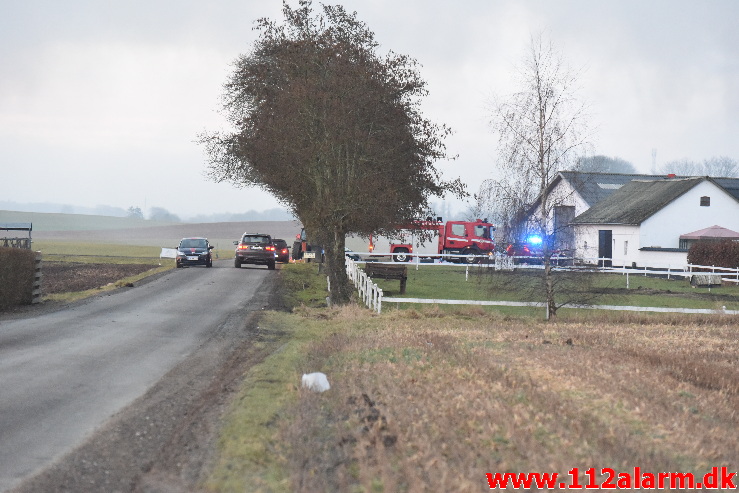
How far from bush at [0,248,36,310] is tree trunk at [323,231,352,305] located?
342 inches

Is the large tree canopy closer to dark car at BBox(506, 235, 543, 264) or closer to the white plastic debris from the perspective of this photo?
dark car at BBox(506, 235, 543, 264)

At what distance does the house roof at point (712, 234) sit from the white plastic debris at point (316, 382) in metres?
47.0

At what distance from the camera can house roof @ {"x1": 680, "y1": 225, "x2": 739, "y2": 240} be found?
53.4 metres

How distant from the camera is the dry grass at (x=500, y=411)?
6.94m

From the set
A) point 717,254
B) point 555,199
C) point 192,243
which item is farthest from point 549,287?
point 192,243

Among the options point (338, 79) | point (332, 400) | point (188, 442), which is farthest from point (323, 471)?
point (338, 79)

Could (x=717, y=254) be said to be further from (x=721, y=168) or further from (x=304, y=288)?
(x=721, y=168)

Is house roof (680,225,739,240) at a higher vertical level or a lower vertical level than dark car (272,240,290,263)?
higher

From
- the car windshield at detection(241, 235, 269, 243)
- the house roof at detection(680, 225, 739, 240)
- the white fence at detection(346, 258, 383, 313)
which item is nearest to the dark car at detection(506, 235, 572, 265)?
the white fence at detection(346, 258, 383, 313)

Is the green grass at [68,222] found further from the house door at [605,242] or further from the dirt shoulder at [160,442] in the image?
the dirt shoulder at [160,442]

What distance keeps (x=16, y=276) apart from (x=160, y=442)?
17.3m

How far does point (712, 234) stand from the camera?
5372 centimetres

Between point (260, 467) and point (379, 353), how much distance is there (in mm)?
6606

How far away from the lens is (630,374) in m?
11.6
